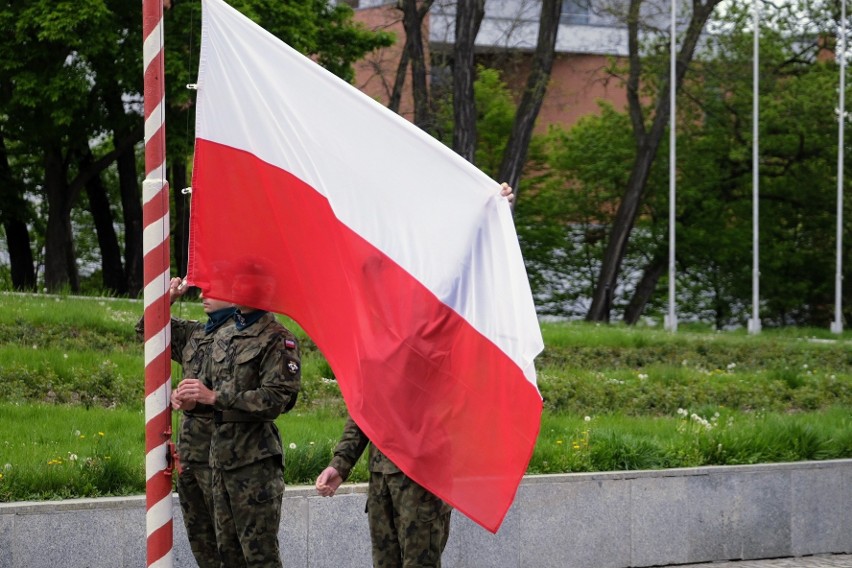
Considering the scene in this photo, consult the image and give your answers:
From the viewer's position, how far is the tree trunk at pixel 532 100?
26547 mm

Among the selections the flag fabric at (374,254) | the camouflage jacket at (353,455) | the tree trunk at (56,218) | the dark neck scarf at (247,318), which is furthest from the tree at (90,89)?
the camouflage jacket at (353,455)

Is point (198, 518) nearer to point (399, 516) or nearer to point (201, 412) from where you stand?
point (201, 412)

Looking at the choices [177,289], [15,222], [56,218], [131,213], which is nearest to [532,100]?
[131,213]

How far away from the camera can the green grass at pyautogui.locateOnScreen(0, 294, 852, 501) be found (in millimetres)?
9156

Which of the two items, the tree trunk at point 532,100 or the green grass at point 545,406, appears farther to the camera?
the tree trunk at point 532,100

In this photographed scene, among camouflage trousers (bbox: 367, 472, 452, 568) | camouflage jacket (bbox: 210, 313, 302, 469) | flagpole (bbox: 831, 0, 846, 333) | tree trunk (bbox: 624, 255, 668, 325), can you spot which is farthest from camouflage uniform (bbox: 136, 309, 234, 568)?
tree trunk (bbox: 624, 255, 668, 325)

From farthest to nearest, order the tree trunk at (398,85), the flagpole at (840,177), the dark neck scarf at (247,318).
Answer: the flagpole at (840,177), the tree trunk at (398,85), the dark neck scarf at (247,318)

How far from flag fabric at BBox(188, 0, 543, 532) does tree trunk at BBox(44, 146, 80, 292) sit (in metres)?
24.1

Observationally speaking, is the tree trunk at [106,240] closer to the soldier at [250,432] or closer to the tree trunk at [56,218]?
the tree trunk at [56,218]

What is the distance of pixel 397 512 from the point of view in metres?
6.04

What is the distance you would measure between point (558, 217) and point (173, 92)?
788 inches

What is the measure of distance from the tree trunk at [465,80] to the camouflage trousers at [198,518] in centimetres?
1892

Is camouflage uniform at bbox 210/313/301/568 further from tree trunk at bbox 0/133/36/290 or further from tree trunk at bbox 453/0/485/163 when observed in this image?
tree trunk at bbox 0/133/36/290

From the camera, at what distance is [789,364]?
18516 mm
